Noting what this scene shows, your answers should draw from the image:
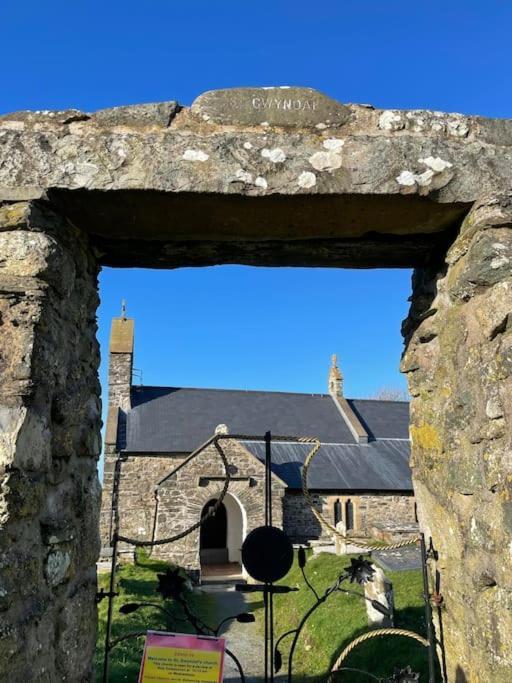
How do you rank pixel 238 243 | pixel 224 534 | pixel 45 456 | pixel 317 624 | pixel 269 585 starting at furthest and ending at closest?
1. pixel 224 534
2. pixel 317 624
3. pixel 269 585
4. pixel 238 243
5. pixel 45 456

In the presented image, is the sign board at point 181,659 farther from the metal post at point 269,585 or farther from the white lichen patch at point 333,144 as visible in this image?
the white lichen patch at point 333,144

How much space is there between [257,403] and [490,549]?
21666 mm

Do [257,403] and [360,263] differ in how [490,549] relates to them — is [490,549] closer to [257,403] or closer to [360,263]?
[360,263]

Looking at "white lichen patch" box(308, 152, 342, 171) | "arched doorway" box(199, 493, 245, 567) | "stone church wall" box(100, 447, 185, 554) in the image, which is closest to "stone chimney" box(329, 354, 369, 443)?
"arched doorway" box(199, 493, 245, 567)

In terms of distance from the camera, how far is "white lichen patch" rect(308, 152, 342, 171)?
8.23 ft

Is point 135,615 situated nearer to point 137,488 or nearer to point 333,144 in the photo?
point 333,144

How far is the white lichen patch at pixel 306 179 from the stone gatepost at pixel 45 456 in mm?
1144

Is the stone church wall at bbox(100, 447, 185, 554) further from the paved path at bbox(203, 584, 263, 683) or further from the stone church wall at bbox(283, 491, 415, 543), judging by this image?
the paved path at bbox(203, 584, 263, 683)

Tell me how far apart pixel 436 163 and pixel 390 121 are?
1.11ft

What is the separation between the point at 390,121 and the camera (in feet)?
8.75

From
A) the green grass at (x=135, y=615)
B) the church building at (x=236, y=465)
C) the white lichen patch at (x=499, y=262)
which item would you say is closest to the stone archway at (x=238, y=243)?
the white lichen patch at (x=499, y=262)

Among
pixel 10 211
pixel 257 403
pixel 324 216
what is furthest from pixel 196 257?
pixel 257 403

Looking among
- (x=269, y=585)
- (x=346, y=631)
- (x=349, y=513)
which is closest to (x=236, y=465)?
(x=349, y=513)

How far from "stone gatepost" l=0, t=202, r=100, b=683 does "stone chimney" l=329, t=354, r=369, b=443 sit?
21.0m
